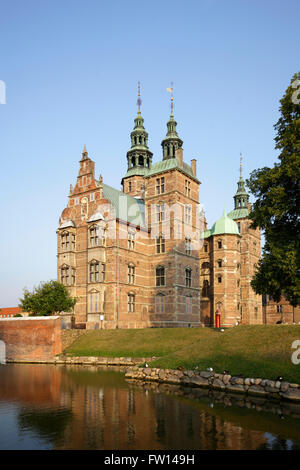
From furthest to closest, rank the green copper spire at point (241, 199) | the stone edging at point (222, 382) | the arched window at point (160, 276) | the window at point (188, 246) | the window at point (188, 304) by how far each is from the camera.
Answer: the green copper spire at point (241, 199) → the window at point (188, 246) → the window at point (188, 304) → the arched window at point (160, 276) → the stone edging at point (222, 382)

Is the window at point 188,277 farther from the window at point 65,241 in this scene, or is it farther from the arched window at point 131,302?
the window at point 65,241

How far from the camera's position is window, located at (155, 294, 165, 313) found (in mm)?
47891

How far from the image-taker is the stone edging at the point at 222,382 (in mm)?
18766

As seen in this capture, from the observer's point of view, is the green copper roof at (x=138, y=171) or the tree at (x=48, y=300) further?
the green copper roof at (x=138, y=171)

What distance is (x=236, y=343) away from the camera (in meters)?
25.1

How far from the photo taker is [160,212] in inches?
1954

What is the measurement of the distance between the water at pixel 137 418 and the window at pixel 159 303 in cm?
2497

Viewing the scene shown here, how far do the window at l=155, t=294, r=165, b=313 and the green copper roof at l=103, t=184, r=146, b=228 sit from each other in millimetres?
9256

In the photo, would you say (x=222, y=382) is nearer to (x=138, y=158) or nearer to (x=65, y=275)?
(x=65, y=275)

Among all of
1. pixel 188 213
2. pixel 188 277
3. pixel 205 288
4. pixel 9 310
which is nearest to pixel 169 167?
pixel 188 213

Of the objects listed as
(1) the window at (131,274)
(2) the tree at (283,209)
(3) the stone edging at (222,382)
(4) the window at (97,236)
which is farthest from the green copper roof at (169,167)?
(3) the stone edging at (222,382)

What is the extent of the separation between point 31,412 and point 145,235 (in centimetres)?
3486

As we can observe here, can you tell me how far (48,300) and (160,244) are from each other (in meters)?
15.5

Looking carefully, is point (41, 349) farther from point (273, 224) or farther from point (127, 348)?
point (273, 224)
